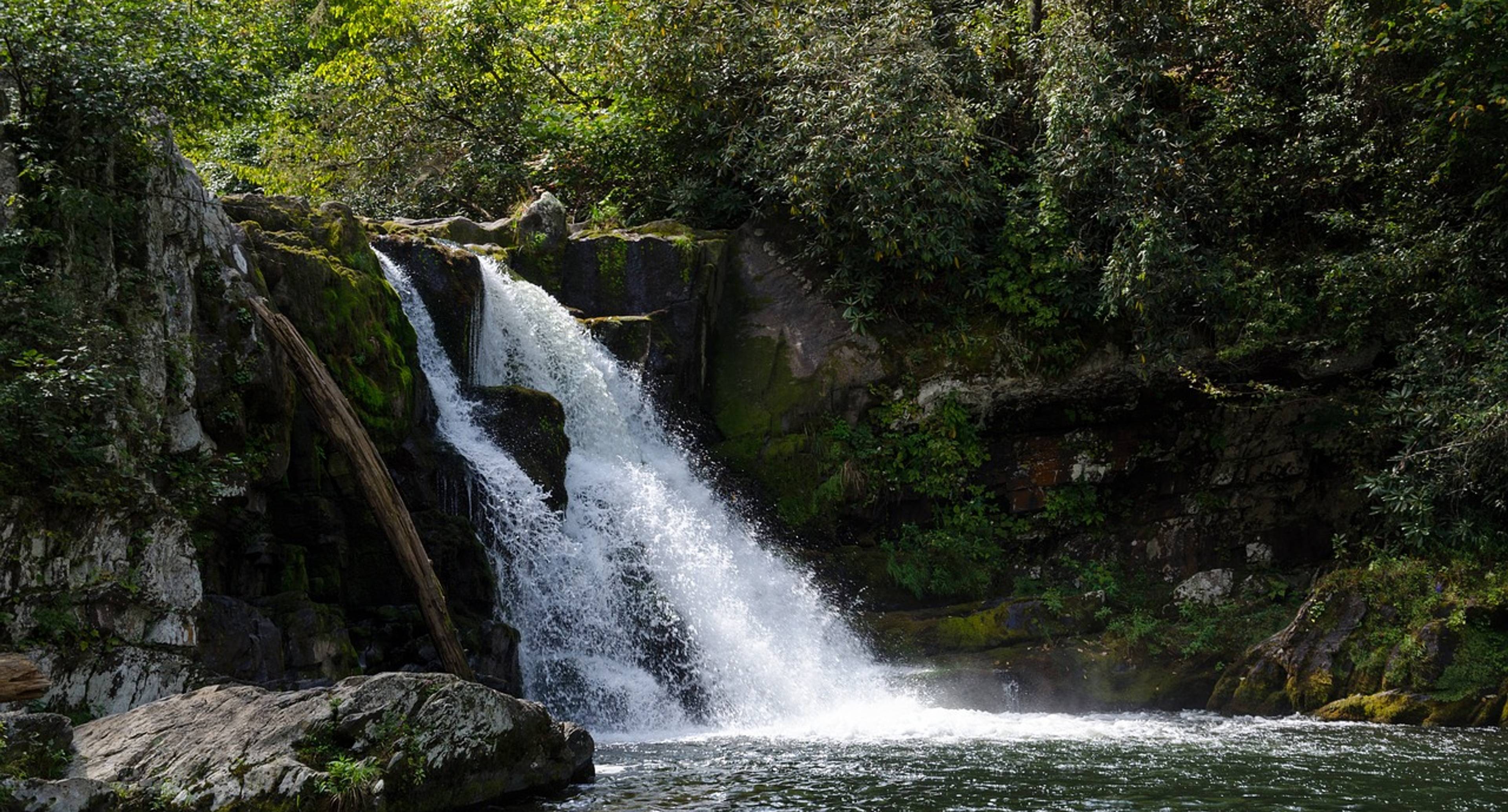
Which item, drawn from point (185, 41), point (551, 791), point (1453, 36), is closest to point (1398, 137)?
point (1453, 36)

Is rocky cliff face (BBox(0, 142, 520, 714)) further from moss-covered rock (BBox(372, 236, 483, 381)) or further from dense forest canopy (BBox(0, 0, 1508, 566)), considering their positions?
moss-covered rock (BBox(372, 236, 483, 381))

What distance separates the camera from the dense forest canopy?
8.78m

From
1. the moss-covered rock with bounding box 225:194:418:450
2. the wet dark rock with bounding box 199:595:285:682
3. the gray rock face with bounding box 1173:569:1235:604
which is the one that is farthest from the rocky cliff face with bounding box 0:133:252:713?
the gray rock face with bounding box 1173:569:1235:604

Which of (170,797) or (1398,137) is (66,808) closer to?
(170,797)

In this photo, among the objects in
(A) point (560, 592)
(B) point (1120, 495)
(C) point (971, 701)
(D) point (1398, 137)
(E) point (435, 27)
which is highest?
(E) point (435, 27)

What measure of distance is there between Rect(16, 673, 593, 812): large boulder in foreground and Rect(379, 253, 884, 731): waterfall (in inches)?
143

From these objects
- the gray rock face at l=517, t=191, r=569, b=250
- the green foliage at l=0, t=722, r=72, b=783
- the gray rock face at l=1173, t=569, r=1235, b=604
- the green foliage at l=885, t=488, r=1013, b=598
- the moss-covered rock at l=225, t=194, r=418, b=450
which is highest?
the gray rock face at l=517, t=191, r=569, b=250

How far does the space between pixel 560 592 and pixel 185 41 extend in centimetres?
613

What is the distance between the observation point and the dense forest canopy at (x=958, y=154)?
878 cm

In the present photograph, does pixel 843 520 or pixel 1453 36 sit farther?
pixel 843 520

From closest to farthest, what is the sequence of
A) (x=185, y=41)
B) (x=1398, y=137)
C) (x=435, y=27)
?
1. (x=185, y=41)
2. (x=1398, y=137)
3. (x=435, y=27)

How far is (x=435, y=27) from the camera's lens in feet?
65.9

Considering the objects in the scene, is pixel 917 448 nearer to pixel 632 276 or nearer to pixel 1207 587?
pixel 1207 587

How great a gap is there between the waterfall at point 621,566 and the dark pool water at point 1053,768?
91 cm
